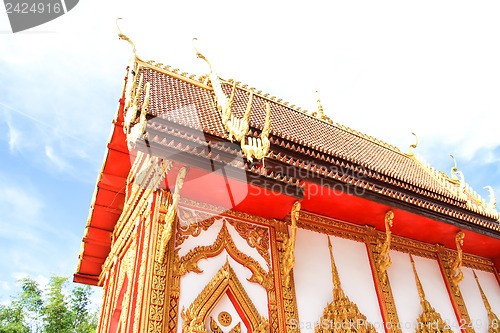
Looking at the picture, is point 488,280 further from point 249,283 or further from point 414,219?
point 249,283

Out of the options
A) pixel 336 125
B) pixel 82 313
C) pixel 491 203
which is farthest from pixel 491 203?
pixel 82 313

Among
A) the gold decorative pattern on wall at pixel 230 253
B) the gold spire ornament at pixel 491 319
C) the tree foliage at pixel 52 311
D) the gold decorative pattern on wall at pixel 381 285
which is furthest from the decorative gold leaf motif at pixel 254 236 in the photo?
the tree foliage at pixel 52 311

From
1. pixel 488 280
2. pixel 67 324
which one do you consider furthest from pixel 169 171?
pixel 67 324

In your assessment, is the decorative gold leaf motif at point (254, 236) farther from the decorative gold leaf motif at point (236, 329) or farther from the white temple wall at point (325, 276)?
the decorative gold leaf motif at point (236, 329)

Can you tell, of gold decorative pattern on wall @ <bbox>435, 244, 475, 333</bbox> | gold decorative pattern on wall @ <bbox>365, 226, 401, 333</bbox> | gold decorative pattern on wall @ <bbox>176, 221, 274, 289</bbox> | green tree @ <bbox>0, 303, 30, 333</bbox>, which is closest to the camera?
gold decorative pattern on wall @ <bbox>176, 221, 274, 289</bbox>

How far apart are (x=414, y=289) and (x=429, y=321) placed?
0.60 meters

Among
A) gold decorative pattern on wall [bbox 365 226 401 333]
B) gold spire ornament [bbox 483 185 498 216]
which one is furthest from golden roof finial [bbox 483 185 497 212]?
gold decorative pattern on wall [bbox 365 226 401 333]

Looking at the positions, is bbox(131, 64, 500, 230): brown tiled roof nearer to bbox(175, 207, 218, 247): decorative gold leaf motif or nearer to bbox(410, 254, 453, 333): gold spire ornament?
bbox(175, 207, 218, 247): decorative gold leaf motif

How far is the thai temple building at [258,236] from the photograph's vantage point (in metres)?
5.51

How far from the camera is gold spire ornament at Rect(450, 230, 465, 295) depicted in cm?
807

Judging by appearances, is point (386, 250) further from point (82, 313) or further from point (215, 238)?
point (82, 313)

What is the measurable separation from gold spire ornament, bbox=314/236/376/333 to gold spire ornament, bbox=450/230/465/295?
2.72 meters

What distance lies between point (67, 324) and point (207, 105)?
581 inches

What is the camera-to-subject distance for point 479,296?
27.9 feet
